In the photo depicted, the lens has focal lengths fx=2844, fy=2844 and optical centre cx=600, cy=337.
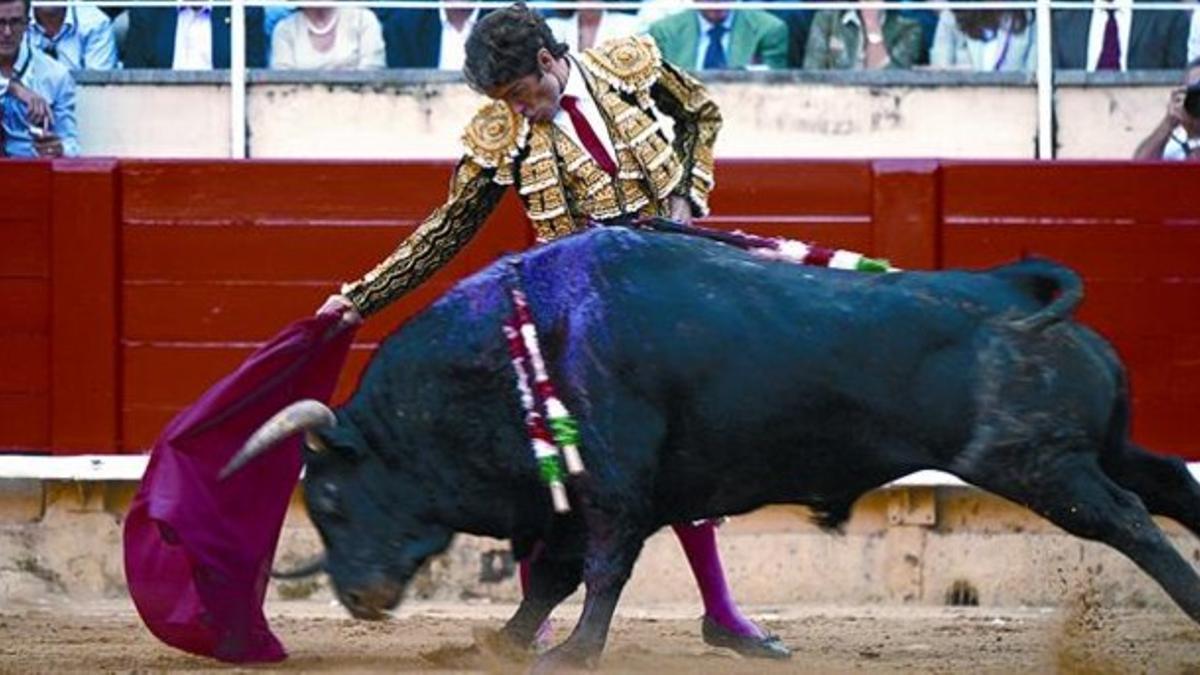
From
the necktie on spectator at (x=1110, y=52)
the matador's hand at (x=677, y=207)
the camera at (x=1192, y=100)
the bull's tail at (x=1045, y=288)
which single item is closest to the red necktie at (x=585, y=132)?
the matador's hand at (x=677, y=207)

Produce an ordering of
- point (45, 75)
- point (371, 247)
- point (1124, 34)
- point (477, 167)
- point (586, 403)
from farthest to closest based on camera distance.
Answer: point (1124, 34) < point (45, 75) < point (371, 247) < point (477, 167) < point (586, 403)

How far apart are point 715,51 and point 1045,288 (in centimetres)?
356

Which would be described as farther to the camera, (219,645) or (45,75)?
(45,75)

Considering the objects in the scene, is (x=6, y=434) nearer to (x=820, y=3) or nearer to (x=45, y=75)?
(x=45, y=75)

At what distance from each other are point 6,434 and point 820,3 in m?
2.59

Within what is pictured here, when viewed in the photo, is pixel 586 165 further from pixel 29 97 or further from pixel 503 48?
pixel 29 97

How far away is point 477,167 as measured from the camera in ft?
18.1

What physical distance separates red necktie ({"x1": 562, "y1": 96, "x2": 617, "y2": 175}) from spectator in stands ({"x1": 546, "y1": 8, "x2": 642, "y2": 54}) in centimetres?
299

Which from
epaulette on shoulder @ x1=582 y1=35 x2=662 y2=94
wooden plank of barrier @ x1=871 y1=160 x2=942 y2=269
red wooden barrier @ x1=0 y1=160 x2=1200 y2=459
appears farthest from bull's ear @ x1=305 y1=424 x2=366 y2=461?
wooden plank of barrier @ x1=871 y1=160 x2=942 y2=269

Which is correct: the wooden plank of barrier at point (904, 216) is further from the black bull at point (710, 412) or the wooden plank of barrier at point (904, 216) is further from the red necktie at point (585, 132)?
the black bull at point (710, 412)

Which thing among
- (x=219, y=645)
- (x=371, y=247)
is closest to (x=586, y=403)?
(x=219, y=645)

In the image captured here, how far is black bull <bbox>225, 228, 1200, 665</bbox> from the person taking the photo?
4.99 meters

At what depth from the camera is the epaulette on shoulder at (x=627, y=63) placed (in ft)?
18.0

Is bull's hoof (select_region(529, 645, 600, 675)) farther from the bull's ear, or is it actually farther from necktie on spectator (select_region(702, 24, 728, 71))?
necktie on spectator (select_region(702, 24, 728, 71))
